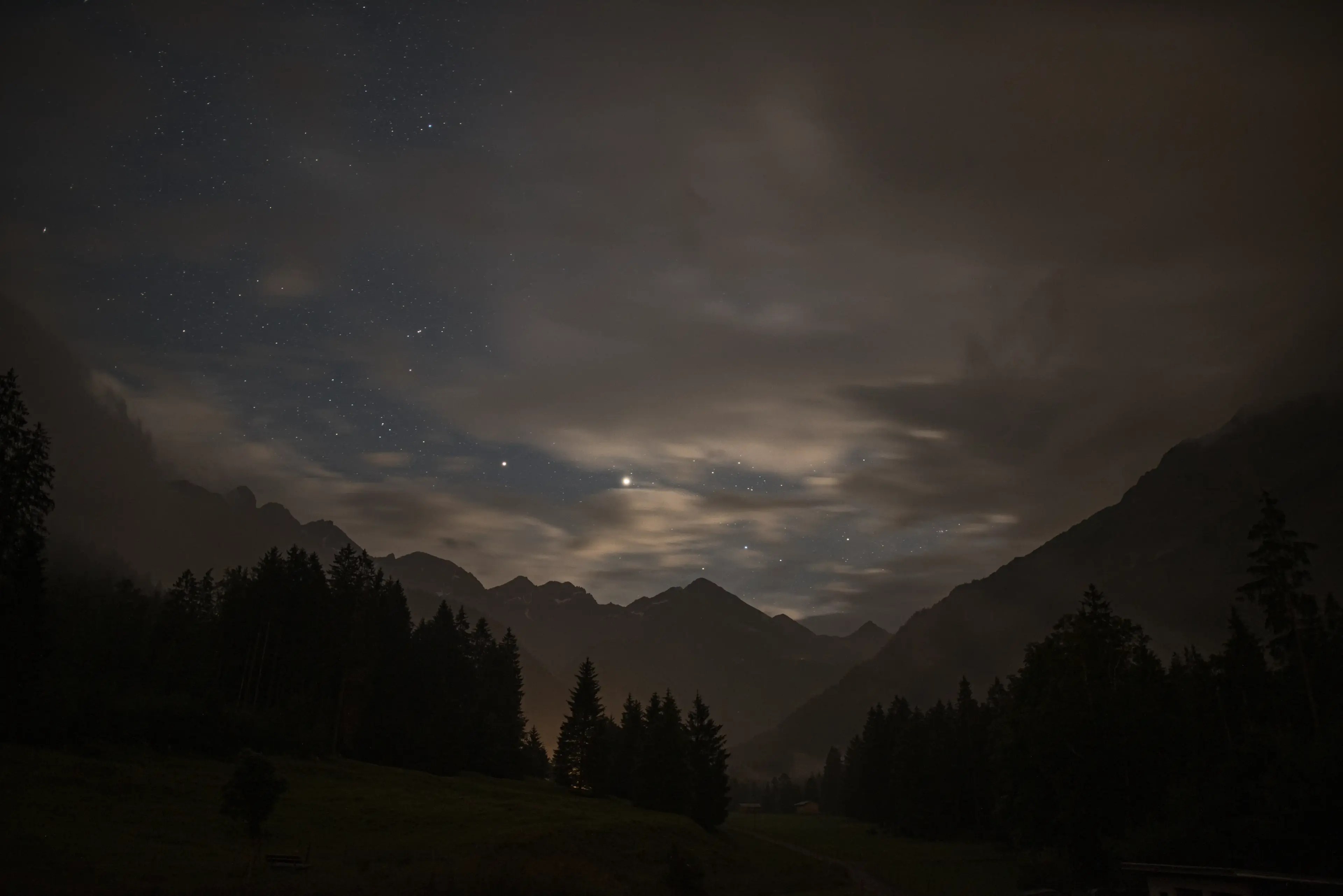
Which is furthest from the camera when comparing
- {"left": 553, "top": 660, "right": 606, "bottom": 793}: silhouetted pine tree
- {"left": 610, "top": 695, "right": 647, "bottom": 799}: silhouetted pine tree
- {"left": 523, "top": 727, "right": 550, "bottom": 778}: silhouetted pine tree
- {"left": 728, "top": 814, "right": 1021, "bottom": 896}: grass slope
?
{"left": 523, "top": 727, "right": 550, "bottom": 778}: silhouetted pine tree

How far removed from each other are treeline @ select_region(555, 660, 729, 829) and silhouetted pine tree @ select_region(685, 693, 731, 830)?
0.09 m

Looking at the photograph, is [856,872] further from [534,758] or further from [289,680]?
[534,758]

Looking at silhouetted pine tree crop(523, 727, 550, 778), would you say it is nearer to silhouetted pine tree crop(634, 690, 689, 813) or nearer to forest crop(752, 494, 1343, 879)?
silhouetted pine tree crop(634, 690, 689, 813)

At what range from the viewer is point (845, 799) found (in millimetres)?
174250

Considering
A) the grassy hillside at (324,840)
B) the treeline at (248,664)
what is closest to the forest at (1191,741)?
the grassy hillside at (324,840)

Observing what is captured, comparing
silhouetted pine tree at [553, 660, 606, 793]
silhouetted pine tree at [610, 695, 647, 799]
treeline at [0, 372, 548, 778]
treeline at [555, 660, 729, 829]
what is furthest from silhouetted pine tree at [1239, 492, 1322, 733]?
treeline at [0, 372, 548, 778]

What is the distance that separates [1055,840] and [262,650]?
256ft

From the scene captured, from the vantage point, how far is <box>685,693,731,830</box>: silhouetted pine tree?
9475 cm

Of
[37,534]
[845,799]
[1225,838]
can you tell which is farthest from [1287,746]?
[845,799]

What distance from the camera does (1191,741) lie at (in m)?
65.9

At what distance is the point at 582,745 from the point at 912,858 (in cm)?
3994

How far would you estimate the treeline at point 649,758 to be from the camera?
92.1 m

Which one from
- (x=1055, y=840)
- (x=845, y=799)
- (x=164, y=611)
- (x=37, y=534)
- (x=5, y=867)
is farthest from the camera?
(x=845, y=799)

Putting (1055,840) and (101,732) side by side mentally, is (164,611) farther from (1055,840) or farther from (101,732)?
(1055,840)
